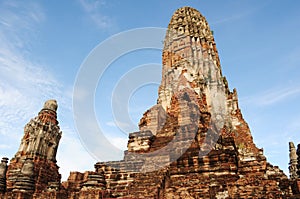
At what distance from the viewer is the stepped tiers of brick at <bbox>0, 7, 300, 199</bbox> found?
931cm

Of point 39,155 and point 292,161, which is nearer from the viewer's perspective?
point 39,155

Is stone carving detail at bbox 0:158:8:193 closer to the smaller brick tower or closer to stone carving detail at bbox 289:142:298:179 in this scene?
the smaller brick tower

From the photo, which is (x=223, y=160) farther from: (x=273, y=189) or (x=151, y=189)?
(x=151, y=189)

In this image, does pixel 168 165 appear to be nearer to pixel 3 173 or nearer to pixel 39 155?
pixel 39 155

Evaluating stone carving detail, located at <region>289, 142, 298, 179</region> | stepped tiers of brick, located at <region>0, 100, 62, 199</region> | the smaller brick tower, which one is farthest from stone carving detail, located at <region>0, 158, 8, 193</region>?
stone carving detail, located at <region>289, 142, 298, 179</region>

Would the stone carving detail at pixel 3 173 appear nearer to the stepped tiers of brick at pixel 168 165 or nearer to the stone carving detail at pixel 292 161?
the stepped tiers of brick at pixel 168 165

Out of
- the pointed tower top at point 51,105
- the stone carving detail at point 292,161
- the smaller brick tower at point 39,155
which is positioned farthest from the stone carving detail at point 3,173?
the stone carving detail at point 292,161

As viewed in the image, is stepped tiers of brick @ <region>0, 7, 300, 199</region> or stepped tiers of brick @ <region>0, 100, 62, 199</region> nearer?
stepped tiers of brick @ <region>0, 7, 300, 199</region>

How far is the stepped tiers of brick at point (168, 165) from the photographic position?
9.31 metres

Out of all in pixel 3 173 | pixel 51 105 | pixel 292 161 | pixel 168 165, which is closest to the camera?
pixel 168 165

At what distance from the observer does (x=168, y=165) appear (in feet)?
36.4

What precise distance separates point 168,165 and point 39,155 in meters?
11.6

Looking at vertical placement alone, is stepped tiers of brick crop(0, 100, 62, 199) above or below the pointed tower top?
below

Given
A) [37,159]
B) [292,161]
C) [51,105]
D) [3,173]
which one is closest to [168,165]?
[37,159]
